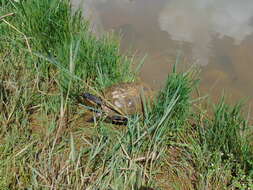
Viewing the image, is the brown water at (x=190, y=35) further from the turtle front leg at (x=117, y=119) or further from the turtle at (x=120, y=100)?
the turtle front leg at (x=117, y=119)

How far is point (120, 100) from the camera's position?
233 cm

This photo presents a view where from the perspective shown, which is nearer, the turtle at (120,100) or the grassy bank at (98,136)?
the grassy bank at (98,136)

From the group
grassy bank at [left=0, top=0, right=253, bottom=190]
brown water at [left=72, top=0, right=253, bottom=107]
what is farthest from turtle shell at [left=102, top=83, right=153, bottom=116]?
brown water at [left=72, top=0, right=253, bottom=107]

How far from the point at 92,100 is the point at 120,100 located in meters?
0.20

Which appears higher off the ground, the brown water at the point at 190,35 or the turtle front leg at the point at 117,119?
the brown water at the point at 190,35

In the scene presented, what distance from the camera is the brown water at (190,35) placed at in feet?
10.5

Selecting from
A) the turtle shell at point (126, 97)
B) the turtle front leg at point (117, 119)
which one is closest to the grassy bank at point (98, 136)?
the turtle front leg at point (117, 119)

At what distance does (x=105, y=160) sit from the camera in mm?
1700

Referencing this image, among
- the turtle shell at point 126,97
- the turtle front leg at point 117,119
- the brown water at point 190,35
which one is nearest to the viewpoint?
the turtle front leg at point 117,119

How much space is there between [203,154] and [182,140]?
168mm

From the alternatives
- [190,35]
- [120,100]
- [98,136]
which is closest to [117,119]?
[120,100]

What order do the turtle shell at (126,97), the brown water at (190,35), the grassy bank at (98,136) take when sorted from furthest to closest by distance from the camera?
1. the brown water at (190,35)
2. the turtle shell at (126,97)
3. the grassy bank at (98,136)

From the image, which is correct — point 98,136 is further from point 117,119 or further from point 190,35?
point 190,35

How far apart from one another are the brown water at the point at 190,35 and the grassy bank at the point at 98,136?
829 millimetres
